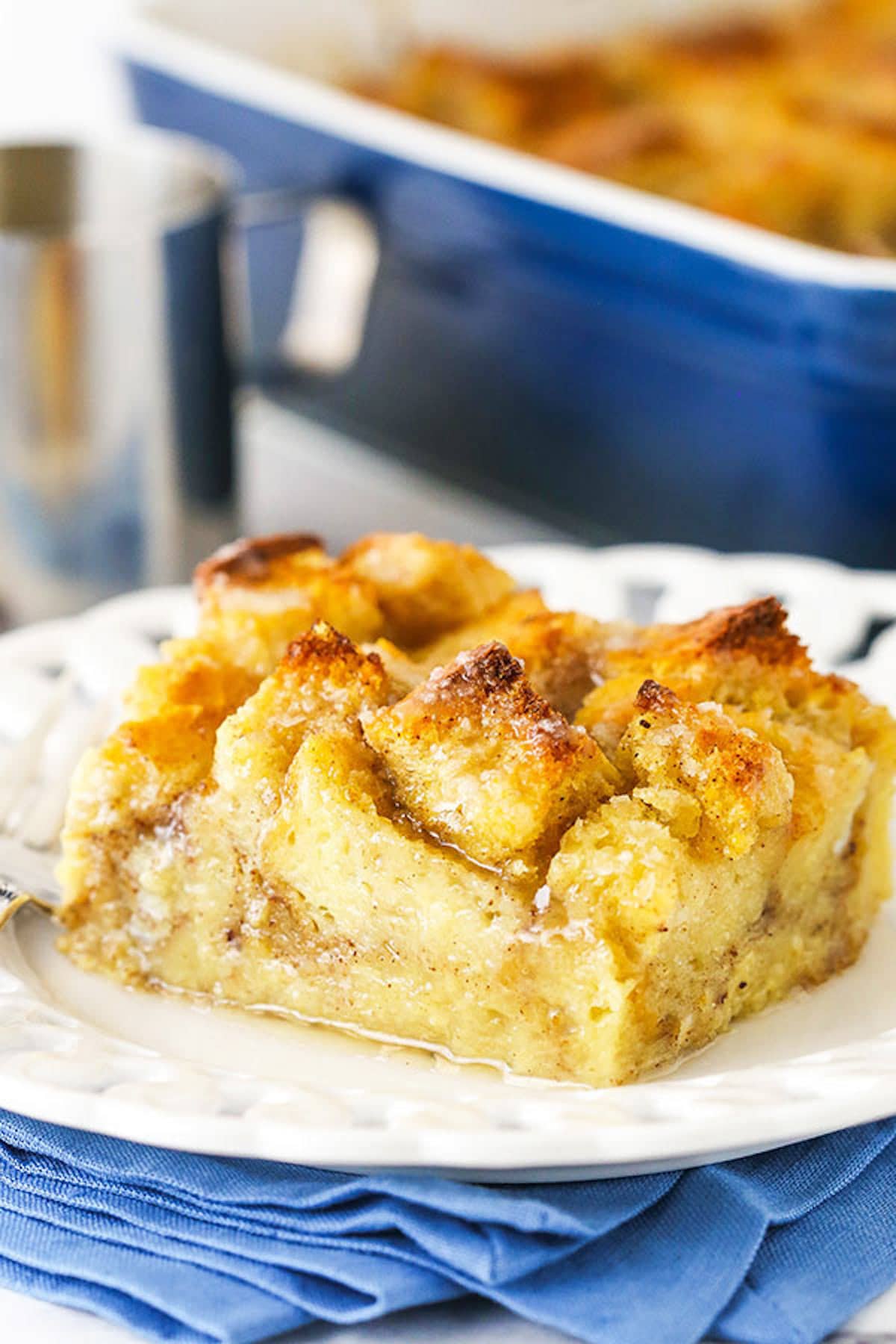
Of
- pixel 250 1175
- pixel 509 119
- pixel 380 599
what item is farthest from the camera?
pixel 509 119

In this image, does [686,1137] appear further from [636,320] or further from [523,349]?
[523,349]

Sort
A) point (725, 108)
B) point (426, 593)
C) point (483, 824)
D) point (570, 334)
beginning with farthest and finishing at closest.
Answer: point (725, 108) < point (570, 334) < point (426, 593) < point (483, 824)

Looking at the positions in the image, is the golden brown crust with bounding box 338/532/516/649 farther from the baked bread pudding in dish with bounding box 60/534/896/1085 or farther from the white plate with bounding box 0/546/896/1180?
the white plate with bounding box 0/546/896/1180

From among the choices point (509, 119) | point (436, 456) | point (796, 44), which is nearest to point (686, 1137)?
point (436, 456)

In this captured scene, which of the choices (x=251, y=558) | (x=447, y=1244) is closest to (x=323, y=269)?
(x=251, y=558)

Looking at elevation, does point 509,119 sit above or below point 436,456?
above


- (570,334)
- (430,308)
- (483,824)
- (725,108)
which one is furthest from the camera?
(725,108)

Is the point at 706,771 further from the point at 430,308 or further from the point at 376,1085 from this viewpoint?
the point at 430,308
